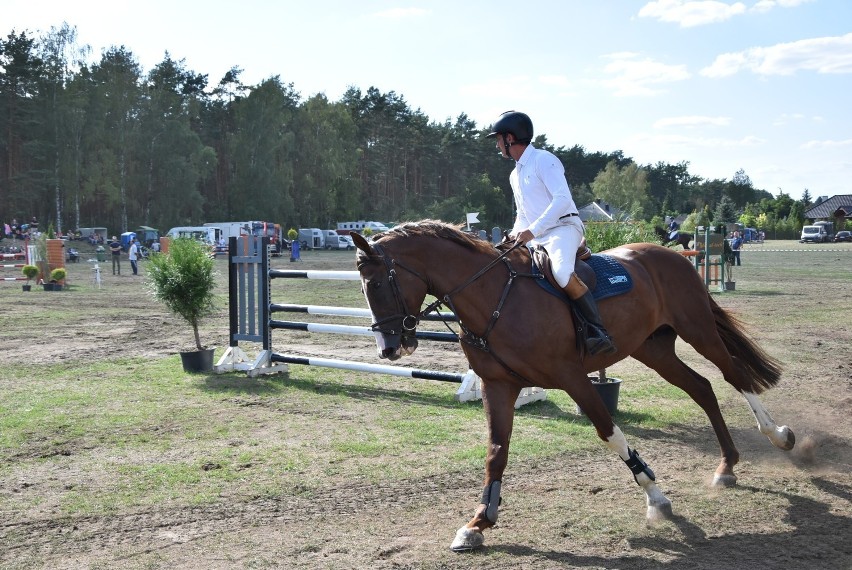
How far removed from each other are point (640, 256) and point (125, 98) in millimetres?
66159

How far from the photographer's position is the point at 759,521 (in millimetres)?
5020

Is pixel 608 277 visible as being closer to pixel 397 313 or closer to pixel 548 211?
pixel 548 211

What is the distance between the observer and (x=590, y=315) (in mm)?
5238

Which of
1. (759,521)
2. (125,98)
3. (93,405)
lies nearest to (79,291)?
(93,405)

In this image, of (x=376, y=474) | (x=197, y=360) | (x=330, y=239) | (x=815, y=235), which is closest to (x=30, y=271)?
(x=197, y=360)

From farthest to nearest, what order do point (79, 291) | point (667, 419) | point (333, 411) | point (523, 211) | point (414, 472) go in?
point (79, 291), point (333, 411), point (667, 419), point (414, 472), point (523, 211)

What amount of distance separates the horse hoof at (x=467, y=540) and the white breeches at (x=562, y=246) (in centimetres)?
177

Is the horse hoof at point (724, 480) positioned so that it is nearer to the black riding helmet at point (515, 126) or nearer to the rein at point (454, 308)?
the rein at point (454, 308)

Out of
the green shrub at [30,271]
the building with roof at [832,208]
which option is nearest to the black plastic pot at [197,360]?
the green shrub at [30,271]

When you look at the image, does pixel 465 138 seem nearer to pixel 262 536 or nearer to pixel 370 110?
pixel 370 110

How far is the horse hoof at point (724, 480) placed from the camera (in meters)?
5.74

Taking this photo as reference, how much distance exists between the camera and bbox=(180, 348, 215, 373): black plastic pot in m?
11.3

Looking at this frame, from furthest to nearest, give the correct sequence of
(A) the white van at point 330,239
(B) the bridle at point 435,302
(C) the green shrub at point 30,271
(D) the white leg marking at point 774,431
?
(A) the white van at point 330,239 < (C) the green shrub at point 30,271 < (D) the white leg marking at point 774,431 < (B) the bridle at point 435,302

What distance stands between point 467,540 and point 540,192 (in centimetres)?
247
